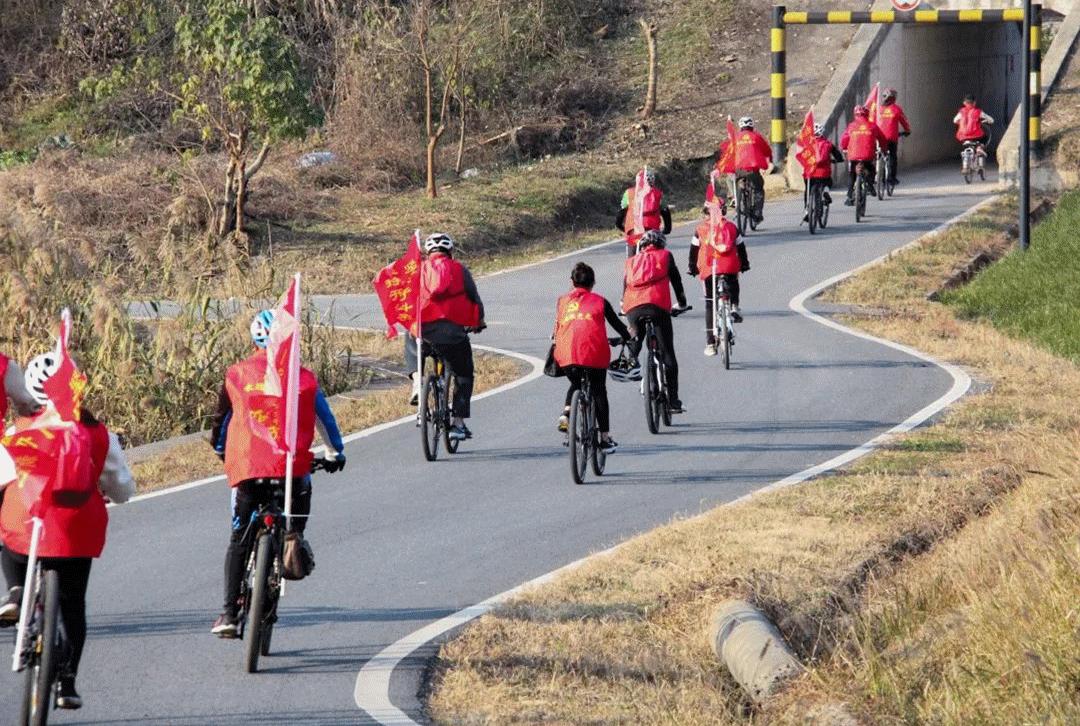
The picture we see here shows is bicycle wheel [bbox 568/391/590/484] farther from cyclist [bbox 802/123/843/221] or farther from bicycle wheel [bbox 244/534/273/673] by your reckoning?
cyclist [bbox 802/123/843/221]

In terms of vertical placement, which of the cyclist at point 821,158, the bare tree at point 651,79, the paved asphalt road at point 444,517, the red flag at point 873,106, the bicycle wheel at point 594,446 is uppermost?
the bare tree at point 651,79

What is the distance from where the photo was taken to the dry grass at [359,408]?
14008 millimetres

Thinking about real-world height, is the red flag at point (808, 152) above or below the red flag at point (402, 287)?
above

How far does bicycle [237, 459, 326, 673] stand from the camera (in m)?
8.48

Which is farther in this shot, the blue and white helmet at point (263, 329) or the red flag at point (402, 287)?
the red flag at point (402, 287)

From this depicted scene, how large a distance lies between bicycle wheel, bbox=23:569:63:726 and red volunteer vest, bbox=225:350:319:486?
56.1 inches

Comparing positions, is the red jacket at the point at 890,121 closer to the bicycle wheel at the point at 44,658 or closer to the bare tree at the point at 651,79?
the bare tree at the point at 651,79

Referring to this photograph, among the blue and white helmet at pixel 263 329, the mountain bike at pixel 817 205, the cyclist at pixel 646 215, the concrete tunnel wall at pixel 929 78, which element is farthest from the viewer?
the concrete tunnel wall at pixel 929 78

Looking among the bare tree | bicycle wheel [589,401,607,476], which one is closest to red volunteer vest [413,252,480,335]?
bicycle wheel [589,401,607,476]

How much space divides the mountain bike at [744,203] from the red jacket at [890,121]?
13.2 ft

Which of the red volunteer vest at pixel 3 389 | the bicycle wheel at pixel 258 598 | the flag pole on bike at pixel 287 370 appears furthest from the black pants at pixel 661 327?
the red volunteer vest at pixel 3 389

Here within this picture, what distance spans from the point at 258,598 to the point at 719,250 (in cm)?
1063

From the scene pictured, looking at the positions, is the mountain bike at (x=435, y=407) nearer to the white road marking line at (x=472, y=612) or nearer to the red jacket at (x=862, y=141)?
the white road marking line at (x=472, y=612)

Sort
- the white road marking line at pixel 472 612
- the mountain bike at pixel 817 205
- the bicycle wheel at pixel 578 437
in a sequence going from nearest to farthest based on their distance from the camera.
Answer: the white road marking line at pixel 472 612 → the bicycle wheel at pixel 578 437 → the mountain bike at pixel 817 205
